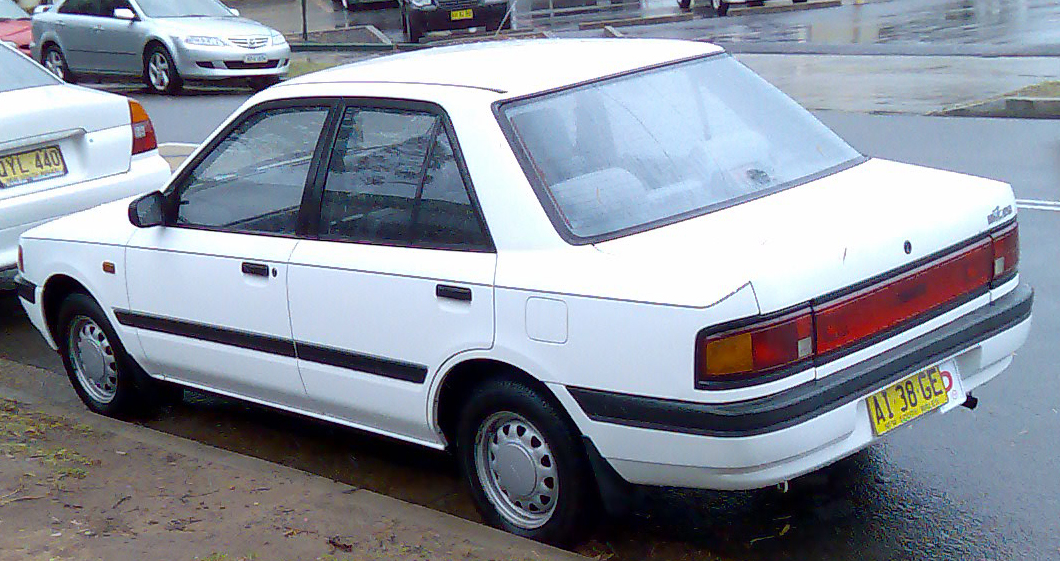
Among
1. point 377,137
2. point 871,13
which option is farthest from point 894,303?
point 871,13

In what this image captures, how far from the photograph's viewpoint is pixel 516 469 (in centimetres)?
436

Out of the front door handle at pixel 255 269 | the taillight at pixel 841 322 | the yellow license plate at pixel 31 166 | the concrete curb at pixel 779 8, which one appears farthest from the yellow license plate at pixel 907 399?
the concrete curb at pixel 779 8

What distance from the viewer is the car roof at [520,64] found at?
4.57m

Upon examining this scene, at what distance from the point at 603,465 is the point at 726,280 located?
0.74 m

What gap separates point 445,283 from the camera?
4.32m

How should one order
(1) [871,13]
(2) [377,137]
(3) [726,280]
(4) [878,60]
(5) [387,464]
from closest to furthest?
(3) [726,280] → (2) [377,137] → (5) [387,464] → (4) [878,60] → (1) [871,13]

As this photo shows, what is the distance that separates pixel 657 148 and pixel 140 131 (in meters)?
4.71

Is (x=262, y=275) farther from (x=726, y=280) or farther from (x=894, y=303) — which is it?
(x=894, y=303)

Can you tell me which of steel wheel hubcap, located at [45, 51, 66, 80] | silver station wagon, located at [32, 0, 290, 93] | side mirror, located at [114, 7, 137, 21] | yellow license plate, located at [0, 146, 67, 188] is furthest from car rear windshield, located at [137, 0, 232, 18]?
yellow license plate, located at [0, 146, 67, 188]

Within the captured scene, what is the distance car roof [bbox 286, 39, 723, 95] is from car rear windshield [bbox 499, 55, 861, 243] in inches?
2.6

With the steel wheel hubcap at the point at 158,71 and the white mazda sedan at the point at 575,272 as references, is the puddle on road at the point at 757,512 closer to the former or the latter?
the white mazda sedan at the point at 575,272

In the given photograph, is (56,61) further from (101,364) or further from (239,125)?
(239,125)

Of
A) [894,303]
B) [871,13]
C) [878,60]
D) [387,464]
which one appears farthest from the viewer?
[871,13]

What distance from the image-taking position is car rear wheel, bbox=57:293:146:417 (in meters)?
5.85
